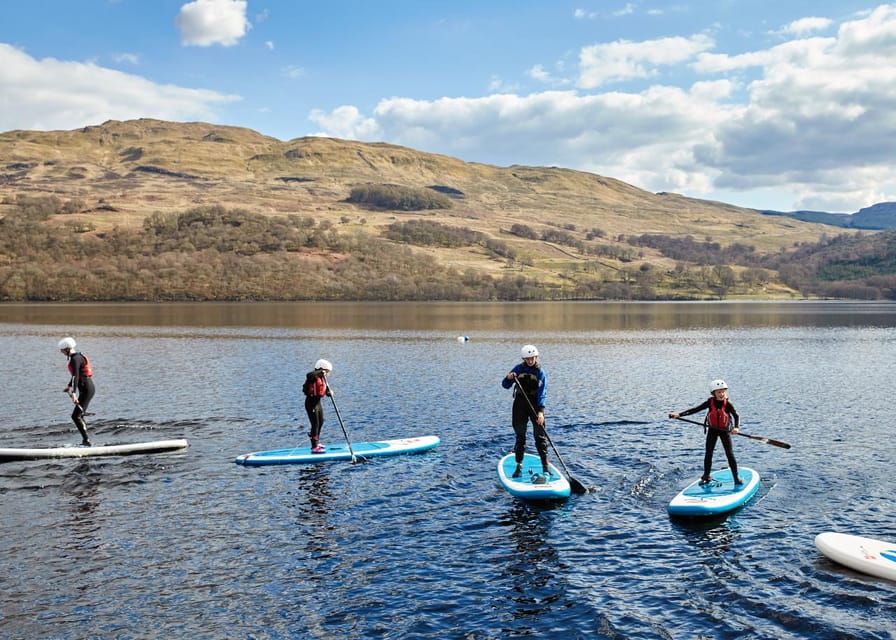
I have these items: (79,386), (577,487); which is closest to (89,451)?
(79,386)

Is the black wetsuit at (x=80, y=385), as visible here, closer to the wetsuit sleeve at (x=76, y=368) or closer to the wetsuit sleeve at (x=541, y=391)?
the wetsuit sleeve at (x=76, y=368)

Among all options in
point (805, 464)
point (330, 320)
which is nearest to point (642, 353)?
point (805, 464)

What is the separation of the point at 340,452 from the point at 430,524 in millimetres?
7854

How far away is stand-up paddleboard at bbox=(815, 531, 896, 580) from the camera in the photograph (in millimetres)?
16094

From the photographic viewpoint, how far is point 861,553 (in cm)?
1648

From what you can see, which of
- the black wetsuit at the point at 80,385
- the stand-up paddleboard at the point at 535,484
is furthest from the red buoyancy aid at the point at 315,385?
the black wetsuit at the point at 80,385

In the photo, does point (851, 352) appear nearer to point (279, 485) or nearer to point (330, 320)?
point (279, 485)

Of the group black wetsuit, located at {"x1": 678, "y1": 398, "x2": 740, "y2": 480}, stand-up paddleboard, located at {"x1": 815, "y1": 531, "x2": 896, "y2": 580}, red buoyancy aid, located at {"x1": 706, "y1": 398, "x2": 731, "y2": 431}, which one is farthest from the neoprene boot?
stand-up paddleboard, located at {"x1": 815, "y1": 531, "x2": 896, "y2": 580}

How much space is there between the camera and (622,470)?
25594 mm

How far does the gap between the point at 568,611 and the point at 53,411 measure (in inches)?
1261

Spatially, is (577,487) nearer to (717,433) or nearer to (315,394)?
(717,433)

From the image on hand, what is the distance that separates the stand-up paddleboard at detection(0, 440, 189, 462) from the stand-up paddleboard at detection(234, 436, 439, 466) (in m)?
3.23

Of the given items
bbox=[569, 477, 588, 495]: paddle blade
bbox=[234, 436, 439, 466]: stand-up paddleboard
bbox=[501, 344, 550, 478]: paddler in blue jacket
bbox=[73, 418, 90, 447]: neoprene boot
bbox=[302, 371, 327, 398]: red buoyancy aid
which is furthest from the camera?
bbox=[73, 418, 90, 447]: neoprene boot

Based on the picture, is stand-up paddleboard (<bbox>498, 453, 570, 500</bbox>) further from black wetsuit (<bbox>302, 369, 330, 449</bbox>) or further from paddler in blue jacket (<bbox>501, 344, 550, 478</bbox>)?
black wetsuit (<bbox>302, 369, 330, 449</bbox>)
